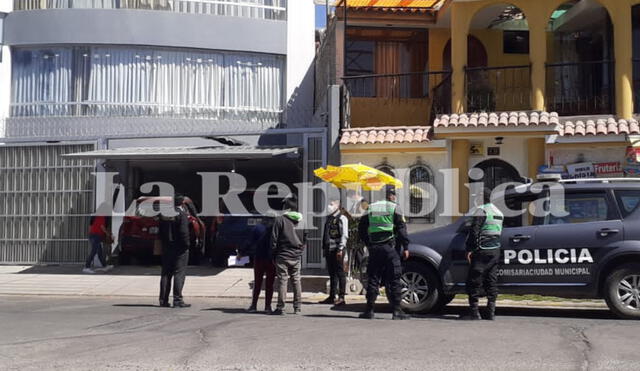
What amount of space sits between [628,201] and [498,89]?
656cm

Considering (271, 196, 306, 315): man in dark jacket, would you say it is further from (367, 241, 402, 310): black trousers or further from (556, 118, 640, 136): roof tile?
(556, 118, 640, 136): roof tile

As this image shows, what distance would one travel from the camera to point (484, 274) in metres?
8.56

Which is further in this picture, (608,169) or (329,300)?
(608,169)

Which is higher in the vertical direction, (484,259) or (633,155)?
(633,155)

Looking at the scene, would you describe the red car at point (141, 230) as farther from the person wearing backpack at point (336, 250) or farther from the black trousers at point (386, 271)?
the black trousers at point (386, 271)

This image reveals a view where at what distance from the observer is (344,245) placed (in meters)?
10.6

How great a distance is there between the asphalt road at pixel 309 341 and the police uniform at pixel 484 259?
14.8 inches

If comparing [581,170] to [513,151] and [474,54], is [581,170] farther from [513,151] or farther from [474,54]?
[474,54]

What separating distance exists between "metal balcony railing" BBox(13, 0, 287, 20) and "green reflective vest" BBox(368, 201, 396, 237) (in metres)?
10.6

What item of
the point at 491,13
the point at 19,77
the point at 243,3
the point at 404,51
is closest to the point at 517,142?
the point at 491,13

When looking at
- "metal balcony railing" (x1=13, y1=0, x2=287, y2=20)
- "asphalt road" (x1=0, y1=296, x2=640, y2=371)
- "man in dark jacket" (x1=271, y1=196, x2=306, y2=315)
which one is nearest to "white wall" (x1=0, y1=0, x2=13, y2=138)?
"metal balcony railing" (x1=13, y1=0, x2=287, y2=20)

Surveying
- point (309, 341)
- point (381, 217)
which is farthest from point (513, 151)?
point (309, 341)

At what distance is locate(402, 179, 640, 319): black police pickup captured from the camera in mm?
8414

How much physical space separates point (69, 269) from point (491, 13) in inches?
420
